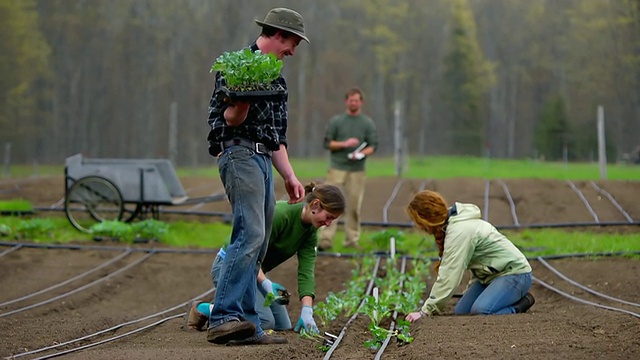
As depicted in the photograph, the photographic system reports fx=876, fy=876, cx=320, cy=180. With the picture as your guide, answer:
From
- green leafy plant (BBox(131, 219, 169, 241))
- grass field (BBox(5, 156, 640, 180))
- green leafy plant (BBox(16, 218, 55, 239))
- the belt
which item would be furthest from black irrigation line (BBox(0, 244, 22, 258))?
grass field (BBox(5, 156, 640, 180))

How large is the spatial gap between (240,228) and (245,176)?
0.29 m

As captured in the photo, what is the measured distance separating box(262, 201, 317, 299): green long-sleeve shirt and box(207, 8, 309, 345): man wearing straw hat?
636mm

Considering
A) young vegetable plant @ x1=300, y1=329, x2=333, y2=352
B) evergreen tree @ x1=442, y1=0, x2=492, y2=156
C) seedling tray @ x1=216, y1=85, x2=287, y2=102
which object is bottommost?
young vegetable plant @ x1=300, y1=329, x2=333, y2=352

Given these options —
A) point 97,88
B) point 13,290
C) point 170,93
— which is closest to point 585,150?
point 170,93

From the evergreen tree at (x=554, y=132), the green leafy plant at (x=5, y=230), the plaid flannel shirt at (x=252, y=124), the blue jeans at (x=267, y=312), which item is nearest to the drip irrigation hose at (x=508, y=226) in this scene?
the green leafy plant at (x=5, y=230)

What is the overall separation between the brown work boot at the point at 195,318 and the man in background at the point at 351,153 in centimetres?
521

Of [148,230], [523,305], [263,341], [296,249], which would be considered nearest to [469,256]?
[523,305]

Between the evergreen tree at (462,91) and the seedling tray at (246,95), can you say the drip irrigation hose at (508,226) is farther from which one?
the evergreen tree at (462,91)

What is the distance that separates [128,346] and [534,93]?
42234 millimetres

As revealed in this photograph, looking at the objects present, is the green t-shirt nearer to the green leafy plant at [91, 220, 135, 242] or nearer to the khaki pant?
the khaki pant

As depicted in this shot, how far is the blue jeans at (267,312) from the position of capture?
18.8 ft

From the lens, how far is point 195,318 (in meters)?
5.75

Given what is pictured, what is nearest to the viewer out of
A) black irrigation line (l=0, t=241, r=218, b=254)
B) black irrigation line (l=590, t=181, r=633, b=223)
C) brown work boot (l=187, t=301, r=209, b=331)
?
brown work boot (l=187, t=301, r=209, b=331)

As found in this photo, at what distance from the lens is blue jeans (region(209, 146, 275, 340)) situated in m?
4.86
